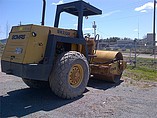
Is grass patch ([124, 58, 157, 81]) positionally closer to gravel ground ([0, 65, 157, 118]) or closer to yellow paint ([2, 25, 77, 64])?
gravel ground ([0, 65, 157, 118])

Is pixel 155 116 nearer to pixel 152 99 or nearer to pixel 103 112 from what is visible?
pixel 103 112

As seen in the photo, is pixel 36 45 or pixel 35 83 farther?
pixel 35 83

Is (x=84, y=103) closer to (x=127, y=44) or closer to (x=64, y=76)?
(x=64, y=76)

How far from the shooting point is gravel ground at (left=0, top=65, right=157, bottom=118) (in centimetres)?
466

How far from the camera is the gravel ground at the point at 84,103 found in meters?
4.66

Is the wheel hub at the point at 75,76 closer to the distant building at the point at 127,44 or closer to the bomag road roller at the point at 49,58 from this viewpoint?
the bomag road roller at the point at 49,58

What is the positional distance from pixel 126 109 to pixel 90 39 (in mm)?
3238

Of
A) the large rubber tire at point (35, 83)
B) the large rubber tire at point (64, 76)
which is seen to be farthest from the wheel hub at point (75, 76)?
the large rubber tire at point (35, 83)

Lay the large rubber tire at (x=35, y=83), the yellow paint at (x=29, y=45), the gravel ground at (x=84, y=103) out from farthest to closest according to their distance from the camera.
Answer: the large rubber tire at (x=35, y=83)
the yellow paint at (x=29, y=45)
the gravel ground at (x=84, y=103)

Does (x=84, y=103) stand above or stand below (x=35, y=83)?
below

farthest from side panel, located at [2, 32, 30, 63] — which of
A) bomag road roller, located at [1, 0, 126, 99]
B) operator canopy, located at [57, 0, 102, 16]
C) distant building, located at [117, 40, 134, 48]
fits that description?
distant building, located at [117, 40, 134, 48]

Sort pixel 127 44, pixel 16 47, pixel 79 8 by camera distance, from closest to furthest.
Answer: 1. pixel 16 47
2. pixel 79 8
3. pixel 127 44

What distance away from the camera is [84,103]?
5.45 metres

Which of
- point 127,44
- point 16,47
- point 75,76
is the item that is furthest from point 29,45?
point 127,44
